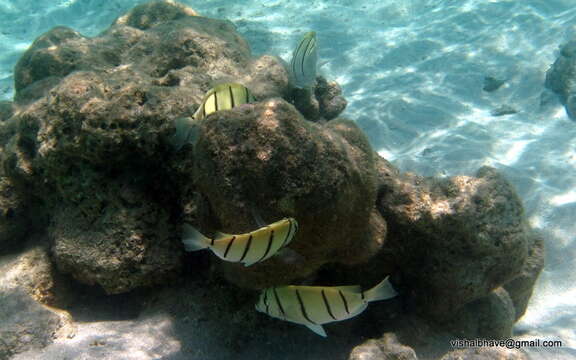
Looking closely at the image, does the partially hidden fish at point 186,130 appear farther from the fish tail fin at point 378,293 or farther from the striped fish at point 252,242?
the fish tail fin at point 378,293

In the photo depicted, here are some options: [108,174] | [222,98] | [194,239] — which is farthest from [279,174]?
[108,174]

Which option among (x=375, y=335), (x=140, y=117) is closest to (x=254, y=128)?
(x=140, y=117)

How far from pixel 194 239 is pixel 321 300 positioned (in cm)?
77

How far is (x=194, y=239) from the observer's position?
186cm

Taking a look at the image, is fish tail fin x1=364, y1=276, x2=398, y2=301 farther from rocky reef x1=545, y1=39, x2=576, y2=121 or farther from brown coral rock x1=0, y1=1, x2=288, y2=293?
rocky reef x1=545, y1=39, x2=576, y2=121

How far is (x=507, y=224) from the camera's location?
11.4ft

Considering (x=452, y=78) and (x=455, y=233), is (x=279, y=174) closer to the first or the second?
(x=455, y=233)

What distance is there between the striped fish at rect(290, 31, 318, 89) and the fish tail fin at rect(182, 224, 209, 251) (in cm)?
270

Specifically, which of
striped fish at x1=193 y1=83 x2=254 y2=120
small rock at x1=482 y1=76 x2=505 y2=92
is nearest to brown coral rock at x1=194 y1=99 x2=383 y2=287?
striped fish at x1=193 y1=83 x2=254 y2=120

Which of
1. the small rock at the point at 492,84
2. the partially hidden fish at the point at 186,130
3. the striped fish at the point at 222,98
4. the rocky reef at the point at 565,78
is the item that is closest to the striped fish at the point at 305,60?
the striped fish at the point at 222,98

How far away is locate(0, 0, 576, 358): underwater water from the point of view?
19.9 feet

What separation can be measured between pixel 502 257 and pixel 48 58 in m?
6.82

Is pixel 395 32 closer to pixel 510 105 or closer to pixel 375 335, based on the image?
pixel 510 105

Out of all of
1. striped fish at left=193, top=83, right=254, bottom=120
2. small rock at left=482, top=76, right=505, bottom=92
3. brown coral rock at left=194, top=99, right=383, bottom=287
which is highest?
striped fish at left=193, top=83, right=254, bottom=120
